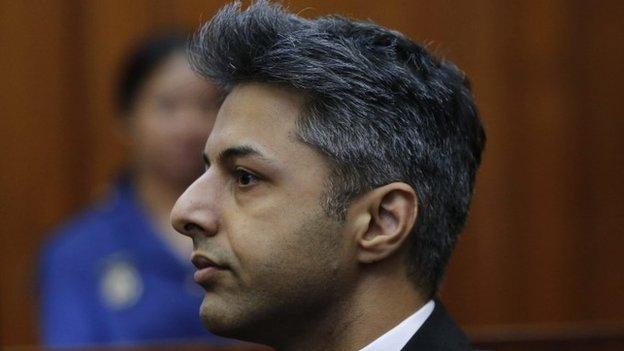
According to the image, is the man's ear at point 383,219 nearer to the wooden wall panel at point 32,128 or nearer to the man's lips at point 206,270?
the man's lips at point 206,270

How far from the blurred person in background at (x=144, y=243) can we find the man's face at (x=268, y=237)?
54.7 inches

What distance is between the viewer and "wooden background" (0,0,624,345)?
491 cm

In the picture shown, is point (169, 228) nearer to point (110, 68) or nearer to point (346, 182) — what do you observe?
point (110, 68)

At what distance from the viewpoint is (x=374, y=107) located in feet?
9.08

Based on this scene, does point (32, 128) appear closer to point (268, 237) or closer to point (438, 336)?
point (268, 237)

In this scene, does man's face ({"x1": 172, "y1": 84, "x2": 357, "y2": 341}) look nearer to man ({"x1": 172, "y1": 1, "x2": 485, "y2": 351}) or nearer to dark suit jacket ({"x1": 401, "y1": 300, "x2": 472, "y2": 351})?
man ({"x1": 172, "y1": 1, "x2": 485, "y2": 351})

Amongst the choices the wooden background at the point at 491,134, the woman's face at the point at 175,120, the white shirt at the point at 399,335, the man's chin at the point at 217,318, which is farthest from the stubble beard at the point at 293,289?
the wooden background at the point at 491,134

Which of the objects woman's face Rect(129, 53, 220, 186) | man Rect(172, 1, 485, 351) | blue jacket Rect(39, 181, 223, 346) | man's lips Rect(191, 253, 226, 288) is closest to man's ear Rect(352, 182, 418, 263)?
man Rect(172, 1, 485, 351)

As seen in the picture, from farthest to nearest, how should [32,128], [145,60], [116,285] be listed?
[32,128]
[145,60]
[116,285]

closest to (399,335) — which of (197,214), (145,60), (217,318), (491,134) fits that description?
(217,318)

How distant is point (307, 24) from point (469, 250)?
7.33 ft

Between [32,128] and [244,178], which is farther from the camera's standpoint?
[32,128]

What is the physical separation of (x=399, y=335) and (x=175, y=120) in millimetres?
1678

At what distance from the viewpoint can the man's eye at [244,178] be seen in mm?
2764
